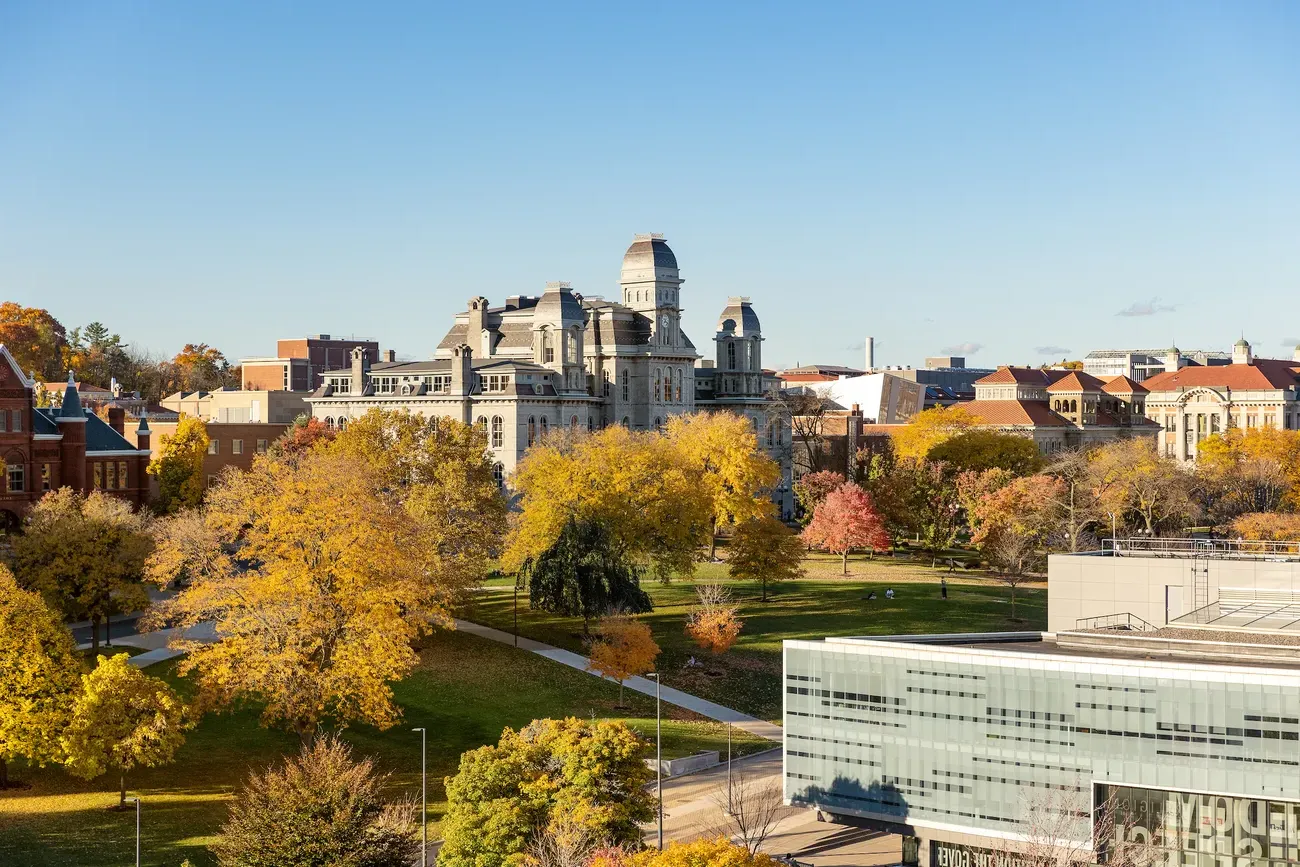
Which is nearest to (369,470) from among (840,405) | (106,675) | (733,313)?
(106,675)

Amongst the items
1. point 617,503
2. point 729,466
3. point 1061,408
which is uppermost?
point 1061,408

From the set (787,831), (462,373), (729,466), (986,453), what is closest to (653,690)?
(787,831)

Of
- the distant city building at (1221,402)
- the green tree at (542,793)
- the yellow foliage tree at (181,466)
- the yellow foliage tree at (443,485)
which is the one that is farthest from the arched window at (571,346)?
the distant city building at (1221,402)

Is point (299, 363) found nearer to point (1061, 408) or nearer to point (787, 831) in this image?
point (1061, 408)

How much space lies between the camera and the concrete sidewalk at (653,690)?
59.4 meters

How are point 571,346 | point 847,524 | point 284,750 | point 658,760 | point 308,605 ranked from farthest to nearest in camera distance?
point 571,346
point 847,524
point 284,750
point 308,605
point 658,760

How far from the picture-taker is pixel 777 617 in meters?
75.3

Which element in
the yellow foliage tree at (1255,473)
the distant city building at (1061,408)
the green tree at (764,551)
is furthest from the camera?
the distant city building at (1061,408)

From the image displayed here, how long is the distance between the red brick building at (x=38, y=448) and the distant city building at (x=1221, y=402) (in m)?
107

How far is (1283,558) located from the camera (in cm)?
5200

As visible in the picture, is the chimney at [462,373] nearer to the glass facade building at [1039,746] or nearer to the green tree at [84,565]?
the green tree at [84,565]

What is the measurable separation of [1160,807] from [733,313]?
8044 cm

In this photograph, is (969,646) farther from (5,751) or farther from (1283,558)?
(5,751)

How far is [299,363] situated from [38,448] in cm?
6401
